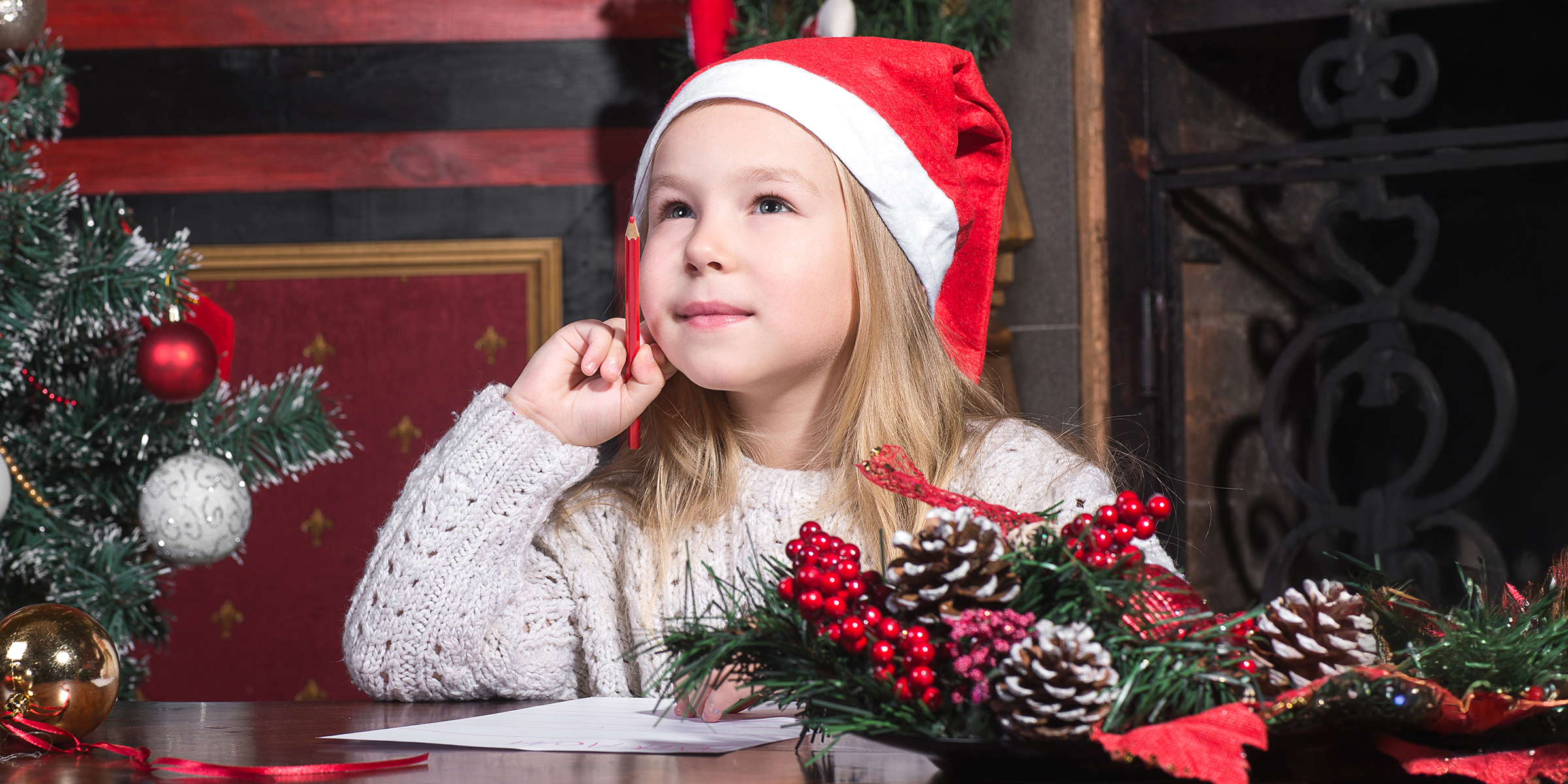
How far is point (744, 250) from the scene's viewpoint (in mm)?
918

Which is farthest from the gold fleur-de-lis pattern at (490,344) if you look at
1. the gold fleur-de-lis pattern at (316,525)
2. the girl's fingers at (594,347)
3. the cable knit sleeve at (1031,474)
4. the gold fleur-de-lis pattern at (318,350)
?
the cable knit sleeve at (1031,474)

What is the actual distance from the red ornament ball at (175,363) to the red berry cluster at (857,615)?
3.39ft

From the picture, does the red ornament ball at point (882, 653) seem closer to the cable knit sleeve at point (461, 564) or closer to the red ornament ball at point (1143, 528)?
the red ornament ball at point (1143, 528)

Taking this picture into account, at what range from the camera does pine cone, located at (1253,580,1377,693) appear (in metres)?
0.49

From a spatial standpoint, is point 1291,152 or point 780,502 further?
point 1291,152

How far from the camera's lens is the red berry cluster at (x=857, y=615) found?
0.47 meters

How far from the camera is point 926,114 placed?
104 cm

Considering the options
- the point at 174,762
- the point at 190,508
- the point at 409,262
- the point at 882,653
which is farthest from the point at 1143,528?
the point at 409,262

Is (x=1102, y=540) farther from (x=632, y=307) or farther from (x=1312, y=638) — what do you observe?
(x=632, y=307)

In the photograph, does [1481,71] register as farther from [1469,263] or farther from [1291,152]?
[1291,152]

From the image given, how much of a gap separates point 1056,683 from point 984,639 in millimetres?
31

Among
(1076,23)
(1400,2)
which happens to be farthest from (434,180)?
(1400,2)

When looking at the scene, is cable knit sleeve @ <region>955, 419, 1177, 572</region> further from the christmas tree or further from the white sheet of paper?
the christmas tree

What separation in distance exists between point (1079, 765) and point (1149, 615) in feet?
0.20
